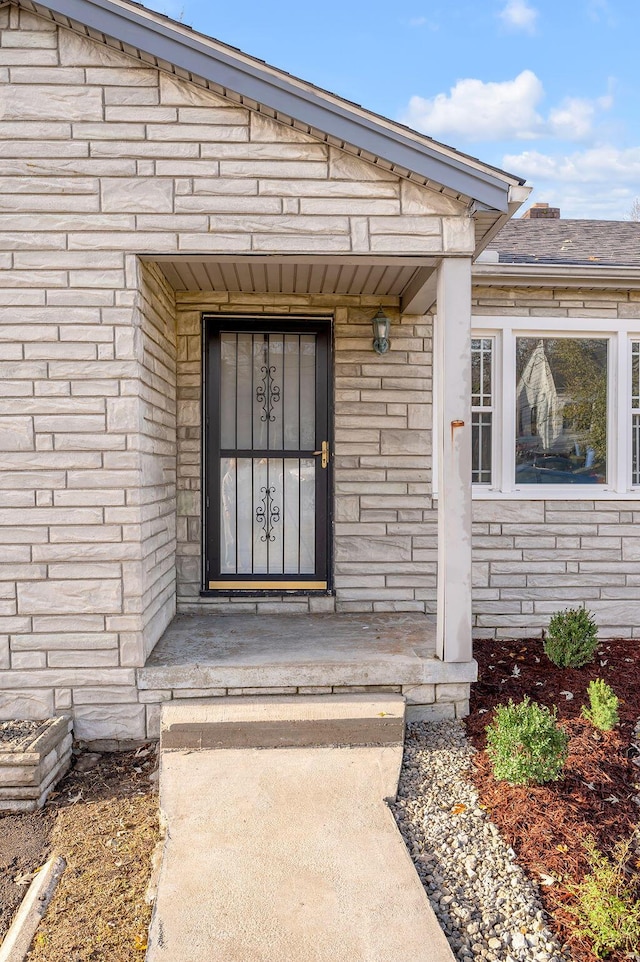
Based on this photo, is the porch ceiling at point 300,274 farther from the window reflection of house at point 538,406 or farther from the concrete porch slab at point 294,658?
the concrete porch slab at point 294,658

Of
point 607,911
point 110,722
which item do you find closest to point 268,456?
point 110,722

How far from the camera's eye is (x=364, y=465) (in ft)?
17.4

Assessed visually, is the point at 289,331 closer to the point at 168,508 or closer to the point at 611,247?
the point at 168,508

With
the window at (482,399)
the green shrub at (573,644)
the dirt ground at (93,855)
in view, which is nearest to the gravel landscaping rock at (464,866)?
the dirt ground at (93,855)

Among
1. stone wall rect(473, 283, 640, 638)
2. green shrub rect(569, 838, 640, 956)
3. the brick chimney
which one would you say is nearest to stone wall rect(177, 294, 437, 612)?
stone wall rect(473, 283, 640, 638)

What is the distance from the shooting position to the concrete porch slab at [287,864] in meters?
2.24

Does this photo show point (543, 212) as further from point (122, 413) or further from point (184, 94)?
point (122, 413)

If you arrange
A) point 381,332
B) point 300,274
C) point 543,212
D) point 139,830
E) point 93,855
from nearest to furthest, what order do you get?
1. point 93,855
2. point 139,830
3. point 300,274
4. point 381,332
5. point 543,212

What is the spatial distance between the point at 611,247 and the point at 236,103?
404cm

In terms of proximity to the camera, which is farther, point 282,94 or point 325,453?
point 325,453

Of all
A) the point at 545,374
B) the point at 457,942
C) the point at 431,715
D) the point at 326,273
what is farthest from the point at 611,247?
the point at 457,942

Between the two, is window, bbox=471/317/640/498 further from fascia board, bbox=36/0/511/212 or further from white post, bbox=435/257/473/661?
fascia board, bbox=36/0/511/212

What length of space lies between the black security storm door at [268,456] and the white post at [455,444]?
5.00ft

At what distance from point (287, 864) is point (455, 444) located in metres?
2.31
